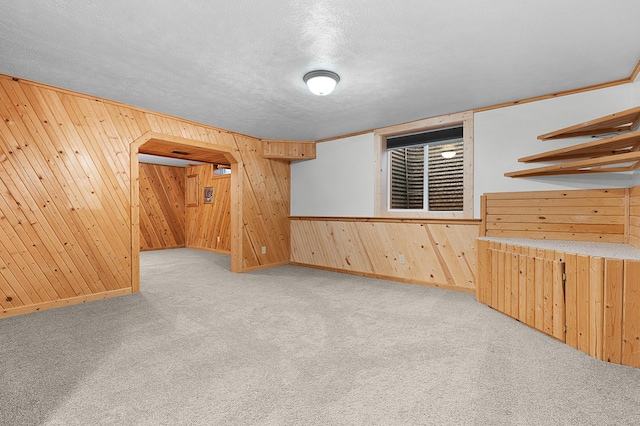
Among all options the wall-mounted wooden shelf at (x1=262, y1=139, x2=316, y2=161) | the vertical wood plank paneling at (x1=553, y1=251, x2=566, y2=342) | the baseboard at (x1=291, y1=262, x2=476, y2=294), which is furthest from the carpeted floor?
the wall-mounted wooden shelf at (x1=262, y1=139, x2=316, y2=161)

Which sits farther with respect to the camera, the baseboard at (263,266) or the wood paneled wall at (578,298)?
the baseboard at (263,266)

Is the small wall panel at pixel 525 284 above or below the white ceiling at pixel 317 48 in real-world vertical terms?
below

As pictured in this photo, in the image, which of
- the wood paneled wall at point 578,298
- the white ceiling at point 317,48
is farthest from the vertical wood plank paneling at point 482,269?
the white ceiling at point 317,48

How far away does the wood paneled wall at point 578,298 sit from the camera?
2.09 m

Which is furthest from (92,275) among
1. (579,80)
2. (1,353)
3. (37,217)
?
(579,80)

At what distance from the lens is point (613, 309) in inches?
83.5

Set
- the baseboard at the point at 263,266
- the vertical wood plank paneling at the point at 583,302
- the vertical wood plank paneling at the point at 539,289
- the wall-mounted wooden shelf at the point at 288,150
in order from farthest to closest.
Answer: the wall-mounted wooden shelf at the point at 288,150 < the baseboard at the point at 263,266 < the vertical wood plank paneling at the point at 539,289 < the vertical wood plank paneling at the point at 583,302

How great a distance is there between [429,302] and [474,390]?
1.78m

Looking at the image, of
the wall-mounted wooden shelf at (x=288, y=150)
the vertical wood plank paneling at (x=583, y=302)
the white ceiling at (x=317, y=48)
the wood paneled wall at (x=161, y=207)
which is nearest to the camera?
the white ceiling at (x=317, y=48)

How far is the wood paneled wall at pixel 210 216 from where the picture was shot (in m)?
7.72

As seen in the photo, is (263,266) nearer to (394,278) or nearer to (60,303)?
(394,278)

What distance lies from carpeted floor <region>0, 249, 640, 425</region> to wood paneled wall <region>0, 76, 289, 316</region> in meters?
0.38

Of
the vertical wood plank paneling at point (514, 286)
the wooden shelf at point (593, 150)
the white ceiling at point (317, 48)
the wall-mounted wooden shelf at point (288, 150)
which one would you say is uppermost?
the white ceiling at point (317, 48)

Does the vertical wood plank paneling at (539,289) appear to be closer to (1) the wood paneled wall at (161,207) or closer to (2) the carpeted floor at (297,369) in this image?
(2) the carpeted floor at (297,369)
